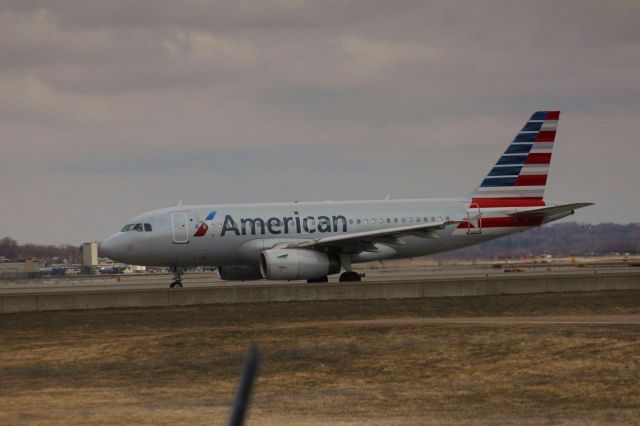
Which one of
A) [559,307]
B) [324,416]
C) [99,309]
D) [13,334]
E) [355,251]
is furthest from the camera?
[355,251]

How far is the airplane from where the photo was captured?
4309cm

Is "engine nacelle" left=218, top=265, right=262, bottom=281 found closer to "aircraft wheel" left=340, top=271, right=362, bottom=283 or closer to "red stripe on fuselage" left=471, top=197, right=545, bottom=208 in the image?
"aircraft wheel" left=340, top=271, right=362, bottom=283

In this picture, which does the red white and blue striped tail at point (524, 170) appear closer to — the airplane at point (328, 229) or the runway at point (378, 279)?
the airplane at point (328, 229)

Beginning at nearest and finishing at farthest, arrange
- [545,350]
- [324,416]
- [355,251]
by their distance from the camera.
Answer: [324,416] < [545,350] < [355,251]

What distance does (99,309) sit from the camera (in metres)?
33.6

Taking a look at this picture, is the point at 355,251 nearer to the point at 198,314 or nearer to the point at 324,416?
the point at 198,314

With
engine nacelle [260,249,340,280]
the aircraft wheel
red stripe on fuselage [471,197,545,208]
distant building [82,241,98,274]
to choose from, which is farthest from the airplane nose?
distant building [82,241,98,274]

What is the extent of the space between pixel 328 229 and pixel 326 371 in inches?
994

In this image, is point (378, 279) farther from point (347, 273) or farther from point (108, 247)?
point (108, 247)

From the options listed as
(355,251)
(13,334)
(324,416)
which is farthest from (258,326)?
(355,251)

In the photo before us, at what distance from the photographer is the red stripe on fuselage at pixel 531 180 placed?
158ft

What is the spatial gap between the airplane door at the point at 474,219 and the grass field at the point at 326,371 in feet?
56.9

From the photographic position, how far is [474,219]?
46.4 m

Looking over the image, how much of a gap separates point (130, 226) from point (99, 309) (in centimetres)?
1233
